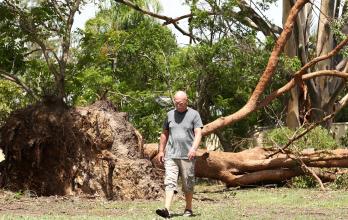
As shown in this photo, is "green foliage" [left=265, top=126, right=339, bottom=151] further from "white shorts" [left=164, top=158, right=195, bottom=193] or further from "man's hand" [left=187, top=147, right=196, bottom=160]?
"man's hand" [left=187, top=147, right=196, bottom=160]

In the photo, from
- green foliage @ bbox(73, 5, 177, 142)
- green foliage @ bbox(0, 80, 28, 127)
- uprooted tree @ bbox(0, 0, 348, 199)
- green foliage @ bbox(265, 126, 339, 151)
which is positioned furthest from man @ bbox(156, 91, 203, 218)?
green foliage @ bbox(0, 80, 28, 127)

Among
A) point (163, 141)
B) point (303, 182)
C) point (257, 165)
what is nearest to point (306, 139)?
point (303, 182)

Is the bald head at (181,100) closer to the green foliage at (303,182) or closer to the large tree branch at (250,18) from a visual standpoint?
the green foliage at (303,182)

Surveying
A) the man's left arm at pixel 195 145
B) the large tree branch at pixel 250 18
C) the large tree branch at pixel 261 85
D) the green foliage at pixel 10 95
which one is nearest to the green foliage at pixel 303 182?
the large tree branch at pixel 261 85

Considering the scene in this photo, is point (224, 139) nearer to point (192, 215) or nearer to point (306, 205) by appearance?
point (306, 205)

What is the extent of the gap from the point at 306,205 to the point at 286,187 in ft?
15.4

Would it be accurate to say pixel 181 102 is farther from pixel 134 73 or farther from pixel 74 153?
pixel 134 73

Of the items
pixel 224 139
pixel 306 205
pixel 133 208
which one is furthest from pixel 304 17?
pixel 133 208

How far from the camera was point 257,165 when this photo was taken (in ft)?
52.6

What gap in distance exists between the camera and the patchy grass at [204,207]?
941 cm

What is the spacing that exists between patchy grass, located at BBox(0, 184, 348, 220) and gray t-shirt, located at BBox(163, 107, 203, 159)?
2.83 feet

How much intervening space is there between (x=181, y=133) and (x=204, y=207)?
219 cm

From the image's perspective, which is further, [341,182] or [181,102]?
[341,182]

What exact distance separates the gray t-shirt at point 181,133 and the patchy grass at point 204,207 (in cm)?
86
